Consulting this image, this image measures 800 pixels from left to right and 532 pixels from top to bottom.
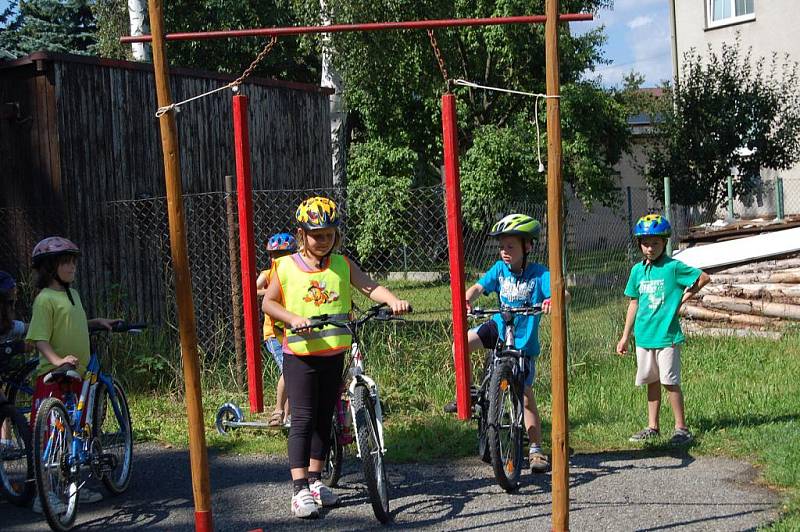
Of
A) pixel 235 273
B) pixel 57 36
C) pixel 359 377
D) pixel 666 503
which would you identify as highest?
pixel 57 36

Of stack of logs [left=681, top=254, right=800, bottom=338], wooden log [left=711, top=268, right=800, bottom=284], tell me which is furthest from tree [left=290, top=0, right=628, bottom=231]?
stack of logs [left=681, top=254, right=800, bottom=338]

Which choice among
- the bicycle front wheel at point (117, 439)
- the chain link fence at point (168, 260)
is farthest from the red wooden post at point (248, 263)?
the chain link fence at point (168, 260)

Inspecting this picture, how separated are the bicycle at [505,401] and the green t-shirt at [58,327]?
2.38 m

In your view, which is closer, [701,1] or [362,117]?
[362,117]

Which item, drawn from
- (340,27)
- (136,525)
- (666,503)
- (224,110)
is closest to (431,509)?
(666,503)

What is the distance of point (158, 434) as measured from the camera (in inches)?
318

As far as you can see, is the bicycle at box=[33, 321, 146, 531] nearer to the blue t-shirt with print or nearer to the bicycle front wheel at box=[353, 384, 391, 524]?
the bicycle front wheel at box=[353, 384, 391, 524]

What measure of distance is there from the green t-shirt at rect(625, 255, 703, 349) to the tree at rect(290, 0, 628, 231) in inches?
588

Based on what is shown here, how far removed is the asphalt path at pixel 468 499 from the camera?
17.9 ft

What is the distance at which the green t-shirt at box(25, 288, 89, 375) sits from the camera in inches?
234

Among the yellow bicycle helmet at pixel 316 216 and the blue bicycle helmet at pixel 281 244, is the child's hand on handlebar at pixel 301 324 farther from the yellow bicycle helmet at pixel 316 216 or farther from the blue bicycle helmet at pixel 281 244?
the blue bicycle helmet at pixel 281 244

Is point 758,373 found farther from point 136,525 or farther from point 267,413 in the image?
point 136,525

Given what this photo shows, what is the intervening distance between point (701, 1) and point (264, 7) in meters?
12.9

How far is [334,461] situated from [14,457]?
1914mm
